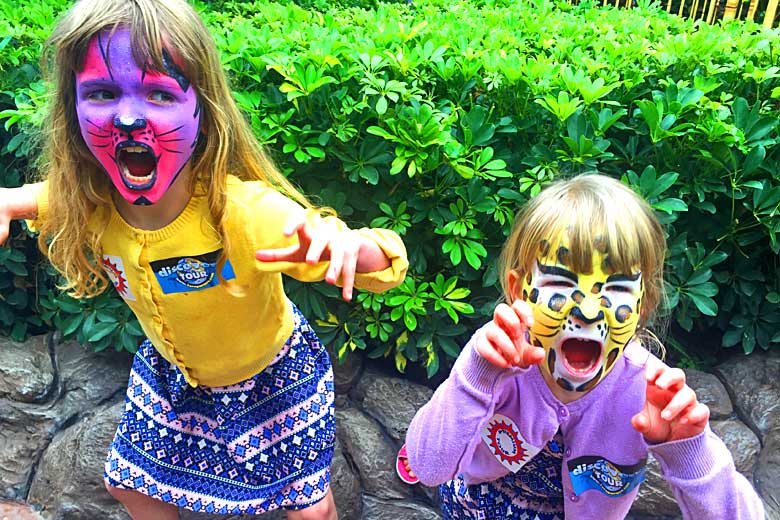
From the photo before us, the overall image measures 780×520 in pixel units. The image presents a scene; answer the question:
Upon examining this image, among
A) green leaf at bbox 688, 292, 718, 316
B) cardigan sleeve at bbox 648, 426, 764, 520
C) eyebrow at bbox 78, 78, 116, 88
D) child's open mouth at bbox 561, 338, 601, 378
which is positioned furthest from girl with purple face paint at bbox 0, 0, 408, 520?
green leaf at bbox 688, 292, 718, 316

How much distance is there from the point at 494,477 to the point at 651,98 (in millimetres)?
1669

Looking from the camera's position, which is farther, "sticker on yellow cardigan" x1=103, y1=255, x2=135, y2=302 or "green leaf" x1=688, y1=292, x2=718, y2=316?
"green leaf" x1=688, y1=292, x2=718, y2=316

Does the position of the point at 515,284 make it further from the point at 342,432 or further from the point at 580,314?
the point at 342,432

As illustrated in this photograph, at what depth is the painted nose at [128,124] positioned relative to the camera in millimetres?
1650

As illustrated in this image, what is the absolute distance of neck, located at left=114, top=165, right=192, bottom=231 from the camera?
188 cm

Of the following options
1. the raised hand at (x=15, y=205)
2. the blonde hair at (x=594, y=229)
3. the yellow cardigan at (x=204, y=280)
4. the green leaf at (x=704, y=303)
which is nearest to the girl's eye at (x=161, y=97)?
the yellow cardigan at (x=204, y=280)

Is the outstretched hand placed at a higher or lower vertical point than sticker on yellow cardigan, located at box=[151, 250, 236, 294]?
higher

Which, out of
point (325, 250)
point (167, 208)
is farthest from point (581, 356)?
point (167, 208)

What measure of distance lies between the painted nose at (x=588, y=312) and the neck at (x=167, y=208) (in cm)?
104

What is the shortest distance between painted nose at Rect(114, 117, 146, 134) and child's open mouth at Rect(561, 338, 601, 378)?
3.55 ft

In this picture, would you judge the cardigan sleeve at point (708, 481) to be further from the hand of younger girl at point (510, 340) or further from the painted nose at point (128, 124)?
the painted nose at point (128, 124)

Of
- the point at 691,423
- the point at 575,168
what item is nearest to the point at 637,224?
the point at 691,423

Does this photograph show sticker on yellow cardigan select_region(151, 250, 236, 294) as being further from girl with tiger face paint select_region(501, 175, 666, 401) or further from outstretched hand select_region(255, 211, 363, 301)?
girl with tiger face paint select_region(501, 175, 666, 401)

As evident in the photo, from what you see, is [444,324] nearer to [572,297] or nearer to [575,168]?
[575,168]
